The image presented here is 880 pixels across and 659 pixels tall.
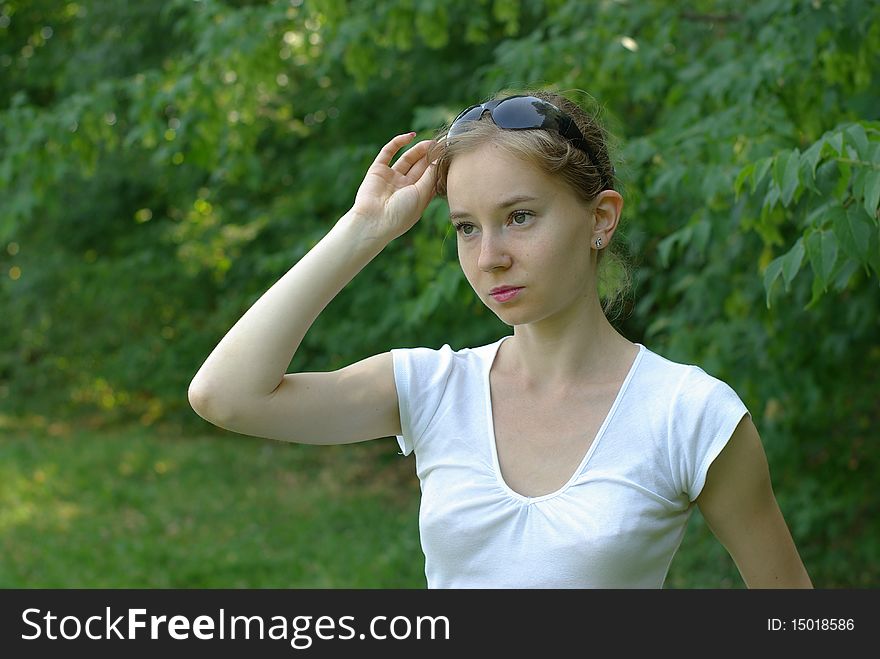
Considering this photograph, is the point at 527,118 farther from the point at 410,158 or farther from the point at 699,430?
the point at 699,430

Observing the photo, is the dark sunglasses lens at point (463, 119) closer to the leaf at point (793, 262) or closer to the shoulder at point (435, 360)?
the shoulder at point (435, 360)

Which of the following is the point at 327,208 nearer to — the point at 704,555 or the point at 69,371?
the point at 704,555

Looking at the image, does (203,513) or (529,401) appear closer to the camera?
(529,401)

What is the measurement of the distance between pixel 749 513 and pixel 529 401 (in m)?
0.38

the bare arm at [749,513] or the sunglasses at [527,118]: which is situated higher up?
the sunglasses at [527,118]

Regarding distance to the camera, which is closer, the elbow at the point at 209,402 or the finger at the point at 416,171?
the elbow at the point at 209,402

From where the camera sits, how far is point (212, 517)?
23.6 ft

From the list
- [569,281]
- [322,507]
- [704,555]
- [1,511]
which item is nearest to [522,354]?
[569,281]

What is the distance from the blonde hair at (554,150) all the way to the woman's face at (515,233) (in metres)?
0.02

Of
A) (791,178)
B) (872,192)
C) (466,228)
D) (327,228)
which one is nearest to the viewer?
(466,228)

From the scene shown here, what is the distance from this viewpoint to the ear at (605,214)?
1695 millimetres

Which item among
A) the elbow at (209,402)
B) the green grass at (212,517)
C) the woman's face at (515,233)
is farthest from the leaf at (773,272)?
the green grass at (212,517)

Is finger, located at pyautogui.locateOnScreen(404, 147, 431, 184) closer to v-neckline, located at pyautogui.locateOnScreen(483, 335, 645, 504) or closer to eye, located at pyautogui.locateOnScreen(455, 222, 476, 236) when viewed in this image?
eye, located at pyautogui.locateOnScreen(455, 222, 476, 236)

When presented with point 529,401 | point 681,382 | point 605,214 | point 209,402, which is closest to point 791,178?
point 605,214
